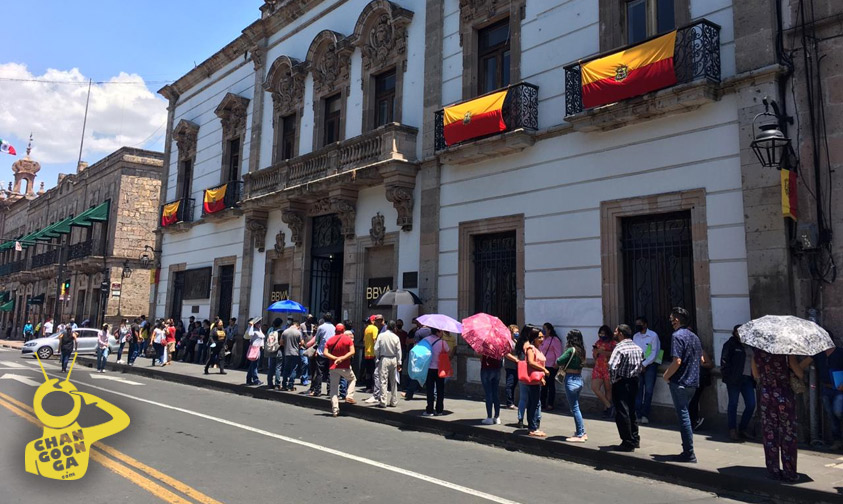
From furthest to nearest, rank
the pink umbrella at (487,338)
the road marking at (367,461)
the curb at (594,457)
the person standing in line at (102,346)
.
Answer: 1. the person standing in line at (102,346)
2. the pink umbrella at (487,338)
3. the curb at (594,457)
4. the road marking at (367,461)

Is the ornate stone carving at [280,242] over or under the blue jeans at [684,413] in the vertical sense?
over

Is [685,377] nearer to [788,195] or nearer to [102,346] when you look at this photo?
[788,195]

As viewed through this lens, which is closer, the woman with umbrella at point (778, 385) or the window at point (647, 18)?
the woman with umbrella at point (778, 385)

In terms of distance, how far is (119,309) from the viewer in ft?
117

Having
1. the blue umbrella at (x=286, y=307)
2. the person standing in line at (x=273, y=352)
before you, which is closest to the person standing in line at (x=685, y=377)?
the person standing in line at (x=273, y=352)

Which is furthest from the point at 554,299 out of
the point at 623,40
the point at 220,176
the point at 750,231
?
the point at 220,176

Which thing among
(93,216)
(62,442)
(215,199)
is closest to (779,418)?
(62,442)

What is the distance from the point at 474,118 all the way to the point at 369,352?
5.82 meters

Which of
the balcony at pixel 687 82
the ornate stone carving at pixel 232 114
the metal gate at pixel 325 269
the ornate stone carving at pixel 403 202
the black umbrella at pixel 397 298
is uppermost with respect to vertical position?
the ornate stone carving at pixel 232 114

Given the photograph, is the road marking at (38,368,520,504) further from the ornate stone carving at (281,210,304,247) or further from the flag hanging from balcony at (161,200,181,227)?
the flag hanging from balcony at (161,200,181,227)

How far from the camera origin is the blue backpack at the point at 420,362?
1138 centimetres

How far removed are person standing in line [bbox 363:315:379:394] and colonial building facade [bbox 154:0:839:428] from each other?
1.47 m

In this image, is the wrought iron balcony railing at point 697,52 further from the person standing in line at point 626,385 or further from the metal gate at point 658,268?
the person standing in line at point 626,385

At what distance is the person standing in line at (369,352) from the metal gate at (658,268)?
5.56 m
